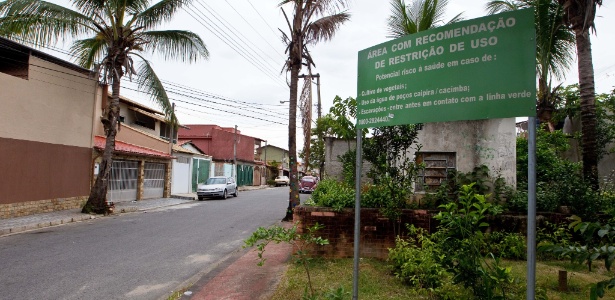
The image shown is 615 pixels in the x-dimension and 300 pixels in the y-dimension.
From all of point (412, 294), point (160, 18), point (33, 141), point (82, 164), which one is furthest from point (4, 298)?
point (82, 164)

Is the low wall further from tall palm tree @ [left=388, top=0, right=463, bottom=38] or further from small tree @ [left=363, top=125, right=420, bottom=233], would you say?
tall palm tree @ [left=388, top=0, right=463, bottom=38]

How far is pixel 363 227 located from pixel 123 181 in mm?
17161

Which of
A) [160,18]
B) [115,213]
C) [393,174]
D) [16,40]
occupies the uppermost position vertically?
[160,18]

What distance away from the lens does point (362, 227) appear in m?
6.18

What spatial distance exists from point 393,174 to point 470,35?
3263 mm

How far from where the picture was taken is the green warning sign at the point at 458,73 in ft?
7.96

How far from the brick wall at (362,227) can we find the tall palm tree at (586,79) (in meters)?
3.66

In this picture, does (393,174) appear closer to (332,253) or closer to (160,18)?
(332,253)

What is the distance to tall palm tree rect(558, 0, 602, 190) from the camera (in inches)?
286

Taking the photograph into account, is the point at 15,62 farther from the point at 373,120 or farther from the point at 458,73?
the point at 458,73

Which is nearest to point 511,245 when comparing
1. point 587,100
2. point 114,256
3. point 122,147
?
point 587,100

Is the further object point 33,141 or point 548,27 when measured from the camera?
point 33,141

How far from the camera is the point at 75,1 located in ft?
42.7

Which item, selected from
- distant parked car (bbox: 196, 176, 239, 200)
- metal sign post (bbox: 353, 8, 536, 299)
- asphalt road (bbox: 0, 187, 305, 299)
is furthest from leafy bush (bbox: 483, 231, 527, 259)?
distant parked car (bbox: 196, 176, 239, 200)
